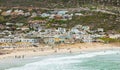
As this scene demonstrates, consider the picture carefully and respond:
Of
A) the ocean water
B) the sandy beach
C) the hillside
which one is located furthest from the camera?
the hillside

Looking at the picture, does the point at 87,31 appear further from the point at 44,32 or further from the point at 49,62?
the point at 49,62

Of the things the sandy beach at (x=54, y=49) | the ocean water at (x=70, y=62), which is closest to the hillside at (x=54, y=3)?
the sandy beach at (x=54, y=49)

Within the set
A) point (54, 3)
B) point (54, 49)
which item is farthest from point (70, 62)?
point (54, 3)

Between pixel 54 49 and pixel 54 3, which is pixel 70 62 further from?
pixel 54 3

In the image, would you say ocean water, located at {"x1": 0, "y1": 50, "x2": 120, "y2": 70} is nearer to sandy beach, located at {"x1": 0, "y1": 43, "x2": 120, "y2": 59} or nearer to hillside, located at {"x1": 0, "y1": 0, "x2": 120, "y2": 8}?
sandy beach, located at {"x1": 0, "y1": 43, "x2": 120, "y2": 59}

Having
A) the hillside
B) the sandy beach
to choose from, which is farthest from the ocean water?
the hillside

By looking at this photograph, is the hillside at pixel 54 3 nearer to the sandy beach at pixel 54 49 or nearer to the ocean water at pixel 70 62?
the sandy beach at pixel 54 49
